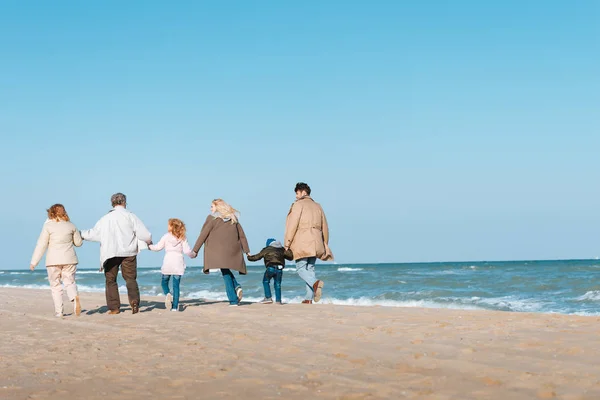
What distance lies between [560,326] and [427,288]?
15.4m

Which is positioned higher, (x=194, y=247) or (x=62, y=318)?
(x=194, y=247)

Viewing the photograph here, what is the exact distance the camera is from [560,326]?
25.9ft

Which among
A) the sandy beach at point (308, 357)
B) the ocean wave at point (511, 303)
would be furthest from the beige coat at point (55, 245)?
the ocean wave at point (511, 303)

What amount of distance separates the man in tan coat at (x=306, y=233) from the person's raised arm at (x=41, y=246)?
3928 mm

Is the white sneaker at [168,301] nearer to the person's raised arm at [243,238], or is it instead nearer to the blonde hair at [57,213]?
the person's raised arm at [243,238]

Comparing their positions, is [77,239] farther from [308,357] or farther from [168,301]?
[308,357]

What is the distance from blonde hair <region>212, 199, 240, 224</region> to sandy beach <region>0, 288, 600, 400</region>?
7.73 feet

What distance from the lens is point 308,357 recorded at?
616cm

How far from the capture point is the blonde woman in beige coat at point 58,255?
34.2 ft

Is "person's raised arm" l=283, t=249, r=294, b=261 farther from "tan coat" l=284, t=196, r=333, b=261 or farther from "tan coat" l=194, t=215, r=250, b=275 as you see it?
"tan coat" l=194, t=215, r=250, b=275

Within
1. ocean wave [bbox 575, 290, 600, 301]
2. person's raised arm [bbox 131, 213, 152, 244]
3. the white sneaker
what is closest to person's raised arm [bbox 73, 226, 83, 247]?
person's raised arm [bbox 131, 213, 152, 244]

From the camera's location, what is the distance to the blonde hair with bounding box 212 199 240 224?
11612 millimetres

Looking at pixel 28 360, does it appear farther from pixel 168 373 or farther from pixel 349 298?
pixel 349 298

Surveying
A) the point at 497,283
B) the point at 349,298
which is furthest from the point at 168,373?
the point at 497,283
